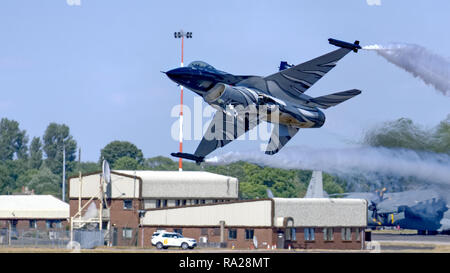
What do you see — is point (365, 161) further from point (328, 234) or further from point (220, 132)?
point (328, 234)

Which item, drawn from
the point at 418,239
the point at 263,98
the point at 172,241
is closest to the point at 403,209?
the point at 418,239

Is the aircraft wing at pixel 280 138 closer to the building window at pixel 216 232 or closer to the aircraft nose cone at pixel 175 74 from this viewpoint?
the aircraft nose cone at pixel 175 74

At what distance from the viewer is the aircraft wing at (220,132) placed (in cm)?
6034

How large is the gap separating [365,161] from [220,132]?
13615 mm

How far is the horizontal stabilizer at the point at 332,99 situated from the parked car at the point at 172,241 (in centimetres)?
2775

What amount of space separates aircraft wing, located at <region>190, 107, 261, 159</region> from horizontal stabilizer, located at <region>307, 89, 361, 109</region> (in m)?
5.57

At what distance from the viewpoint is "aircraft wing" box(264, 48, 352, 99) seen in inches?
2368

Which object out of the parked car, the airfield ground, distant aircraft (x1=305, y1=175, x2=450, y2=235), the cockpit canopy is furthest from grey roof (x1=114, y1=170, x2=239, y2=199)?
the cockpit canopy

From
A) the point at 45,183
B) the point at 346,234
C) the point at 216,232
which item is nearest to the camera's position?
the point at 216,232

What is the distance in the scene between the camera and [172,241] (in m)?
82.1

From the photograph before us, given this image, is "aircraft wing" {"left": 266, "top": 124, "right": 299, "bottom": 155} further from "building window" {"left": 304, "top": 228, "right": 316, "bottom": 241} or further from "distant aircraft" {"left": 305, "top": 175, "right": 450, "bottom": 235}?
"distant aircraft" {"left": 305, "top": 175, "right": 450, "bottom": 235}

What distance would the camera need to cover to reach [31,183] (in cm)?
18100

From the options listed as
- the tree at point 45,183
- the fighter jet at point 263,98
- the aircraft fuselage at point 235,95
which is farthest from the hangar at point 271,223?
the tree at point 45,183
